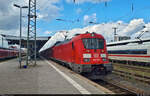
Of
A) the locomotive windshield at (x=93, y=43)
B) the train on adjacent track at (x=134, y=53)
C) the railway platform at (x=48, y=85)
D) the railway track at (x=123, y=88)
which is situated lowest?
the railway track at (x=123, y=88)

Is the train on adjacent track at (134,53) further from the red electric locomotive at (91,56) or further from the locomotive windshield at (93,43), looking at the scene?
the red electric locomotive at (91,56)

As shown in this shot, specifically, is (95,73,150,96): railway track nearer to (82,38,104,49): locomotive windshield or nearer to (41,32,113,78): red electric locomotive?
(41,32,113,78): red electric locomotive

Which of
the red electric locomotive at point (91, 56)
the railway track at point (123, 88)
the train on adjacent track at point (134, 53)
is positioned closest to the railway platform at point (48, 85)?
the red electric locomotive at point (91, 56)

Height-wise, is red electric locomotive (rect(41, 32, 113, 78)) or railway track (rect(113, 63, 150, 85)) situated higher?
red electric locomotive (rect(41, 32, 113, 78))

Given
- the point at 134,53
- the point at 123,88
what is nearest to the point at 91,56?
the point at 123,88

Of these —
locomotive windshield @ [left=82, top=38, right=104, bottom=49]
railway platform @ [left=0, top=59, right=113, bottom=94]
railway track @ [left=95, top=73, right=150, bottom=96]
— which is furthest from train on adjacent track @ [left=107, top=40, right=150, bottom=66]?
railway platform @ [left=0, top=59, right=113, bottom=94]

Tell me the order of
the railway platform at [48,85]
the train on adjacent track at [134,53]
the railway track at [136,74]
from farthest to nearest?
the train on adjacent track at [134,53] < the railway track at [136,74] < the railway platform at [48,85]

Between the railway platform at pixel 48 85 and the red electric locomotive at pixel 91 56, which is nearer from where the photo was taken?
the railway platform at pixel 48 85

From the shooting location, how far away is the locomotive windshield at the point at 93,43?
1305 cm

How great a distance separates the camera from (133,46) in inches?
1099

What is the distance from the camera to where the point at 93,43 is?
13.2 m

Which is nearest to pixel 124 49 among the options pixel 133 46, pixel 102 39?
pixel 133 46

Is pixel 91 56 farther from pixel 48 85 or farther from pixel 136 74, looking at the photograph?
pixel 136 74

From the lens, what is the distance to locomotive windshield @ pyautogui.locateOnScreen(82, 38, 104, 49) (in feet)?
42.8
